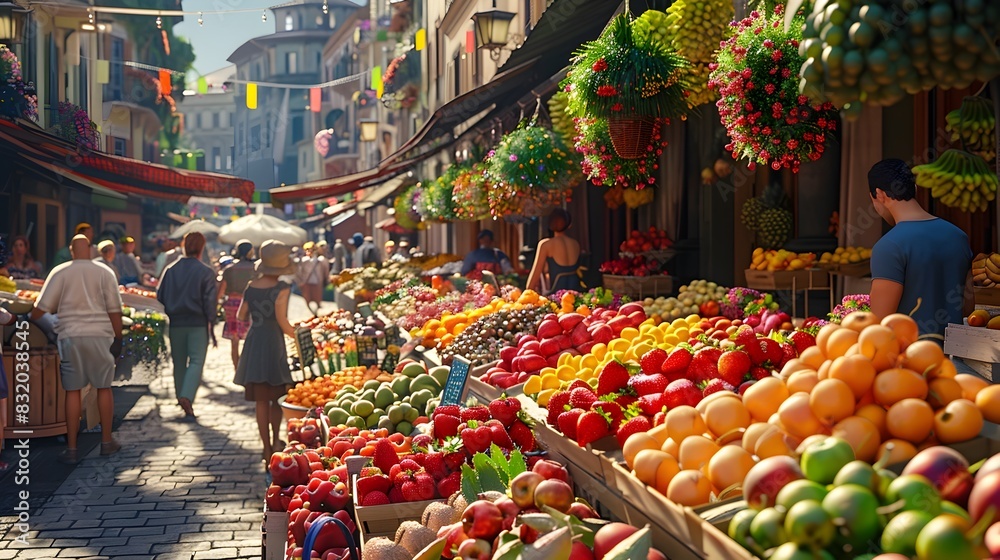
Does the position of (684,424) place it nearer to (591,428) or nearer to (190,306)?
(591,428)

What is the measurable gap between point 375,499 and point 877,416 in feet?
7.42

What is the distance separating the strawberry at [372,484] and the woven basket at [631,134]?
10.7 ft

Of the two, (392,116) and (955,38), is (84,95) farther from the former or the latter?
(955,38)

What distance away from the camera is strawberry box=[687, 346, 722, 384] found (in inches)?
149

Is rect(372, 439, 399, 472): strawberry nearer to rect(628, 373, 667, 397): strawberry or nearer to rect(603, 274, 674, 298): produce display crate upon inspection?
rect(628, 373, 667, 397): strawberry

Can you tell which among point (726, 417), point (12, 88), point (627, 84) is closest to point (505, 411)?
point (726, 417)

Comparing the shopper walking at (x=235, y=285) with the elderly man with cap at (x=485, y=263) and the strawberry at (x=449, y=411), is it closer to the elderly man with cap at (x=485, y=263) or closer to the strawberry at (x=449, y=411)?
the elderly man with cap at (x=485, y=263)

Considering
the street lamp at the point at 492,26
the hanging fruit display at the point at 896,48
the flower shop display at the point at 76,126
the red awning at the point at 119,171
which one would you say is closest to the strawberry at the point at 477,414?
the hanging fruit display at the point at 896,48

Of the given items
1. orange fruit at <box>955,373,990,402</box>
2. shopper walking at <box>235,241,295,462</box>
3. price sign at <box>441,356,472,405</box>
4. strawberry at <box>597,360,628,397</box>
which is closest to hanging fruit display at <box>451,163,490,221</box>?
shopper walking at <box>235,241,295,462</box>

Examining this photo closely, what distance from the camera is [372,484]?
13.8 ft

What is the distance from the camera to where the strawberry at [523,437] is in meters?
4.28

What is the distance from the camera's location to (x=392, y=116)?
1497 inches

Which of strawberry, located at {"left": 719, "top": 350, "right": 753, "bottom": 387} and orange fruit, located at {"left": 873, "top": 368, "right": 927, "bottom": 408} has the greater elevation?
orange fruit, located at {"left": 873, "top": 368, "right": 927, "bottom": 408}

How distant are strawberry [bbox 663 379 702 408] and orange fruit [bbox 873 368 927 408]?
38.7 inches
